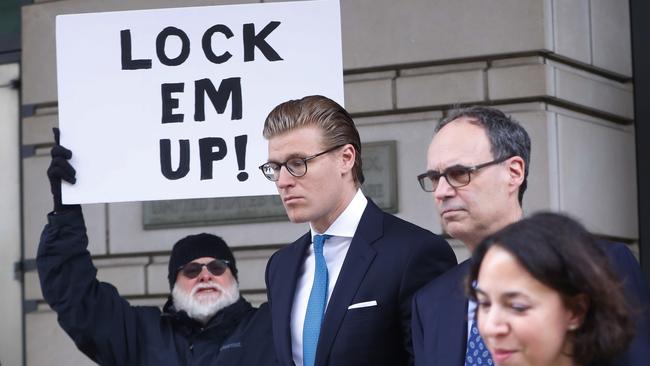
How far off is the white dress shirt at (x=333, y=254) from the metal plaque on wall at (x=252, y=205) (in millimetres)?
3578

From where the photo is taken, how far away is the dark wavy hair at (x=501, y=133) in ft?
11.7

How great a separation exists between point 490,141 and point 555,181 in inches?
160

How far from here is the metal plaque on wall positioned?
7863mm

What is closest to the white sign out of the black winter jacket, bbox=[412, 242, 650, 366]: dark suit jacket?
the black winter jacket

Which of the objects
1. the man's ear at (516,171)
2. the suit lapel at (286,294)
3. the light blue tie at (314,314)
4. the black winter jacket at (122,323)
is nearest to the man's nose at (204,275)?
the black winter jacket at (122,323)

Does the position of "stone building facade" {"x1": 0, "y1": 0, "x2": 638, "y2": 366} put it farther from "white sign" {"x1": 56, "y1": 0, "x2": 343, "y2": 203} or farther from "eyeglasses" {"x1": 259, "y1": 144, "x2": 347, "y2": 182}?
"eyeglasses" {"x1": 259, "y1": 144, "x2": 347, "y2": 182}

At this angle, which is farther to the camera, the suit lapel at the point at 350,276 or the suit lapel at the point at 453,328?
the suit lapel at the point at 350,276

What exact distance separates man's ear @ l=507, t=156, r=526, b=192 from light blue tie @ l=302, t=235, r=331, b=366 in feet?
2.66

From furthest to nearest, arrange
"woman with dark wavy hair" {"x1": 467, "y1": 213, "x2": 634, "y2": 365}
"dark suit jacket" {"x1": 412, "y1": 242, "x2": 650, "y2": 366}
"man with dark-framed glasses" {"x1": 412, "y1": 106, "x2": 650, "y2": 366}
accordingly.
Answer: "man with dark-framed glasses" {"x1": 412, "y1": 106, "x2": 650, "y2": 366} < "dark suit jacket" {"x1": 412, "y1": 242, "x2": 650, "y2": 366} < "woman with dark wavy hair" {"x1": 467, "y1": 213, "x2": 634, "y2": 365}

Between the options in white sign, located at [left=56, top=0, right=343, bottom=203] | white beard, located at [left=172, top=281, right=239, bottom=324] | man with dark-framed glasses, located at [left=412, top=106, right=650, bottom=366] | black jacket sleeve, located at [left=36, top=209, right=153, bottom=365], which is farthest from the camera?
white beard, located at [left=172, top=281, right=239, bottom=324]

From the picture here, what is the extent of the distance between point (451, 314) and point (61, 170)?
78.2 inches

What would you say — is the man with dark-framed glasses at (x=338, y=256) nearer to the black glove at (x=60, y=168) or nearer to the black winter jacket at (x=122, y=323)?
the black glove at (x=60, y=168)

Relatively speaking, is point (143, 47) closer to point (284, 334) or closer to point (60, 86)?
point (60, 86)

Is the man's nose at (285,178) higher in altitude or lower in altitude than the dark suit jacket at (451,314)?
higher
